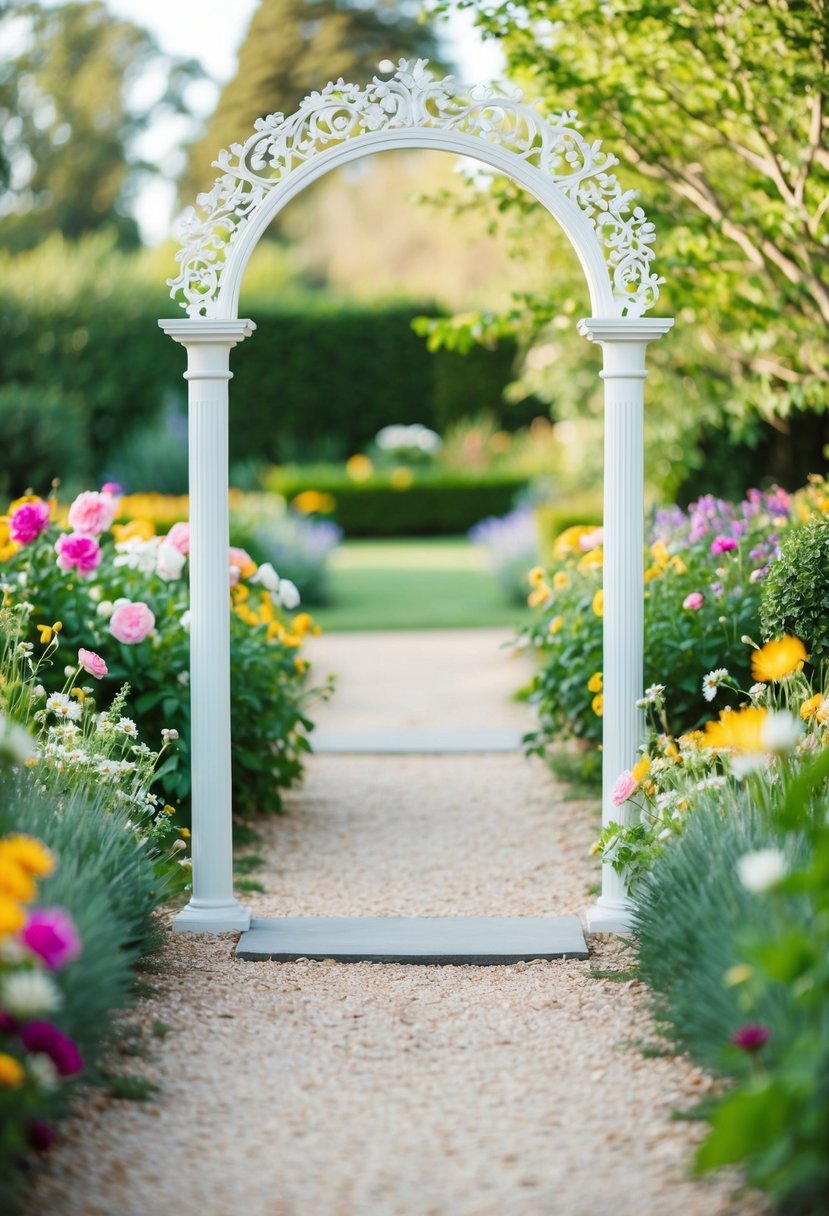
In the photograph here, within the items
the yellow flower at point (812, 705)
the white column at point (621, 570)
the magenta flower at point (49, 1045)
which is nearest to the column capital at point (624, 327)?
the white column at point (621, 570)

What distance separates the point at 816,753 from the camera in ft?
12.5

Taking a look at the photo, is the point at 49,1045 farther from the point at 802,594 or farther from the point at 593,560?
the point at 593,560

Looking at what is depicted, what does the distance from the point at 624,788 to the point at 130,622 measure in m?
1.80

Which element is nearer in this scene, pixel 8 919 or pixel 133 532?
pixel 8 919

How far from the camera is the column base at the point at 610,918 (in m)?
4.17

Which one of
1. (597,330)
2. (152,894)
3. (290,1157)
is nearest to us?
(290,1157)

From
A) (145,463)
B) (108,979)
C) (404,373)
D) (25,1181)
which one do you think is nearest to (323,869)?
(108,979)

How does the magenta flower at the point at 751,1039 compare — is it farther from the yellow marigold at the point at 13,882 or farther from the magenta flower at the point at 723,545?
the magenta flower at the point at 723,545

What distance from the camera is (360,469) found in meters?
17.8

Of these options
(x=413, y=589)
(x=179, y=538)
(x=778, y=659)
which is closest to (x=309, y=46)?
(x=413, y=589)

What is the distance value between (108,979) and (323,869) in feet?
7.17

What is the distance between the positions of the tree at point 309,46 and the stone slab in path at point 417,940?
27.1 meters

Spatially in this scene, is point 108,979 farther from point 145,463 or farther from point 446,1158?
point 145,463

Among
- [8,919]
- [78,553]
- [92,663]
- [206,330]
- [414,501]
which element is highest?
[414,501]
